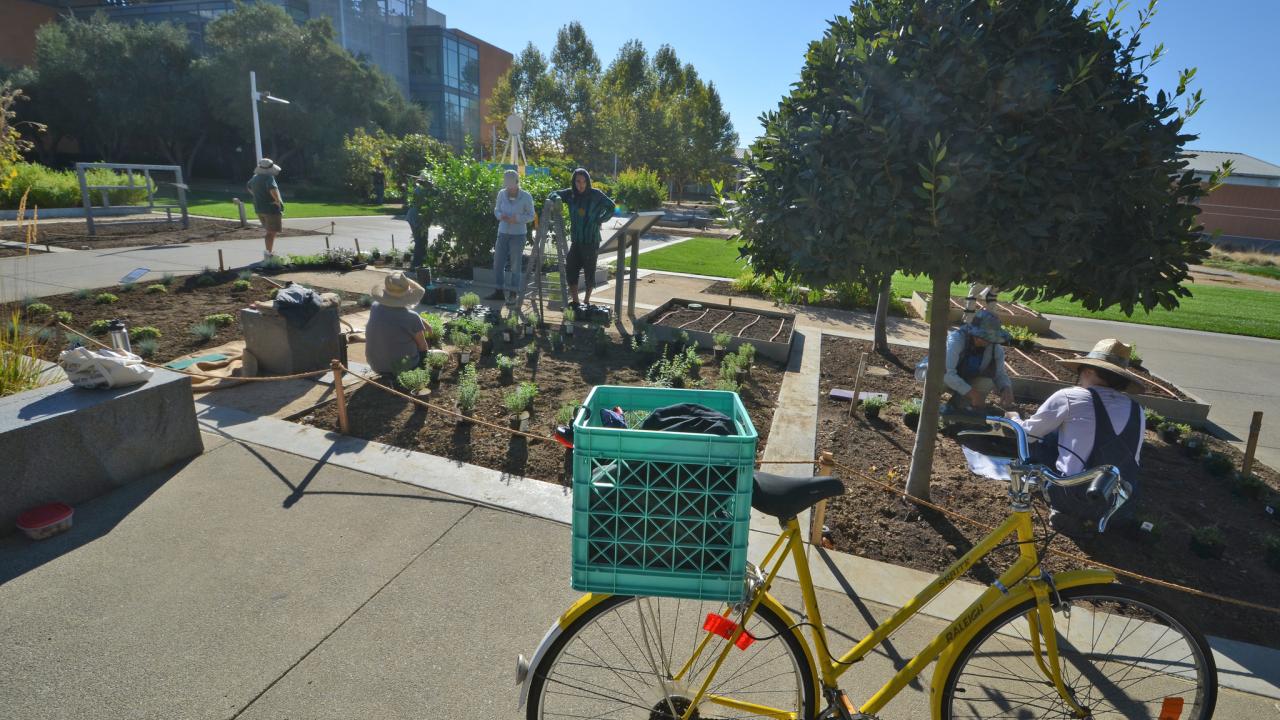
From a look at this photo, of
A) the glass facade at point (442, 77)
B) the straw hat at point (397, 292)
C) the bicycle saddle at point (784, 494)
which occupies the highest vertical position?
the glass facade at point (442, 77)

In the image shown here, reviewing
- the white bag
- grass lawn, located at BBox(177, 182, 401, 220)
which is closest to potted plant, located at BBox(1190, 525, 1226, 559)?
the white bag

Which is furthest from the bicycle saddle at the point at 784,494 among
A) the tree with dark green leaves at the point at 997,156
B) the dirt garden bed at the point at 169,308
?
the dirt garden bed at the point at 169,308

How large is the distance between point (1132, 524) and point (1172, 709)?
2201 mm

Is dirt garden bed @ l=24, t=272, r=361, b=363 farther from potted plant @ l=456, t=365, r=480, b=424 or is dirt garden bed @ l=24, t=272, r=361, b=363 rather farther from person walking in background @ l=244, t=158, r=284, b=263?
potted plant @ l=456, t=365, r=480, b=424

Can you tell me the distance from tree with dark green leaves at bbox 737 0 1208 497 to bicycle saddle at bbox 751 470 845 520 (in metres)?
1.60

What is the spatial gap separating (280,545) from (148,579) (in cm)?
60

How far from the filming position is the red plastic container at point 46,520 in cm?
350

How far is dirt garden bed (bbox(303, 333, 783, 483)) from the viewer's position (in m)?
4.82

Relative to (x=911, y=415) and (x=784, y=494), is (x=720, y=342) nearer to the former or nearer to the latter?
(x=911, y=415)

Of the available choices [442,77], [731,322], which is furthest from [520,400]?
[442,77]

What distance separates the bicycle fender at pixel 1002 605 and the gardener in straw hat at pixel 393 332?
524cm

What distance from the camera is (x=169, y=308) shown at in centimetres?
859

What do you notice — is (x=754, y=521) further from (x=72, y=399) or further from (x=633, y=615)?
(x=72, y=399)

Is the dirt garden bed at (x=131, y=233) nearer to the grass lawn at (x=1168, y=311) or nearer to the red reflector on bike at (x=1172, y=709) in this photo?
the grass lawn at (x=1168, y=311)
